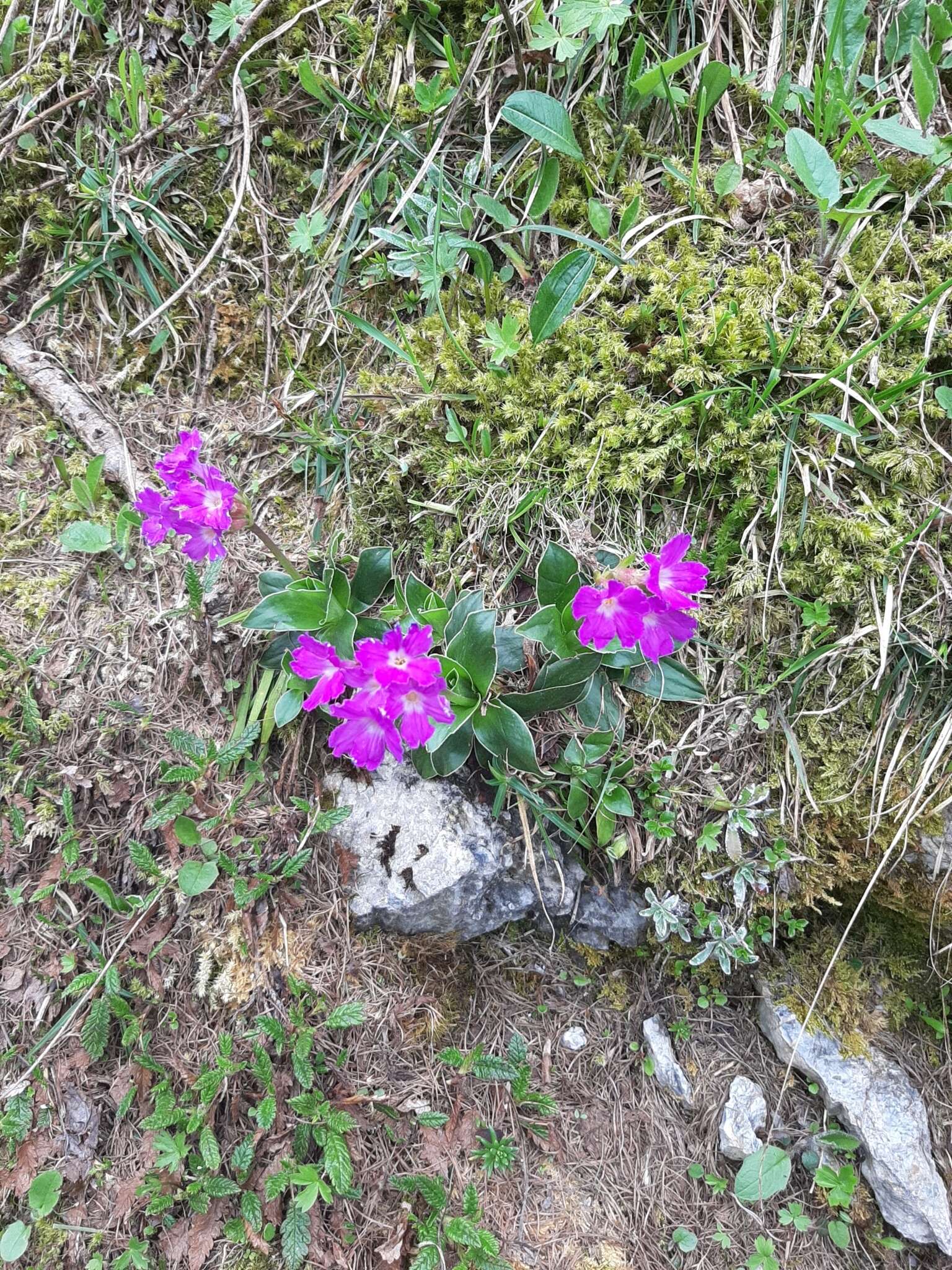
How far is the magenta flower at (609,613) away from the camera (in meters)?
1.70

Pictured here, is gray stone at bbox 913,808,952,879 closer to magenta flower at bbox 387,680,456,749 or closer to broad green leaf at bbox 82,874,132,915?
magenta flower at bbox 387,680,456,749

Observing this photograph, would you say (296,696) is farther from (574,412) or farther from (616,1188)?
(616,1188)

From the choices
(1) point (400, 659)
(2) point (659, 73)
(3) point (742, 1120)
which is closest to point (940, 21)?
(2) point (659, 73)

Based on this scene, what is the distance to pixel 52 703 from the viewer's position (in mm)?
2168

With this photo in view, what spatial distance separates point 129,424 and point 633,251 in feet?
5.45

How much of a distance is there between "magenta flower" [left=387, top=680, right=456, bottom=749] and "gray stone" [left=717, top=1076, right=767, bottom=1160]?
4.90ft

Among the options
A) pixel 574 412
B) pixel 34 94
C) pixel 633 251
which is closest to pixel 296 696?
pixel 574 412

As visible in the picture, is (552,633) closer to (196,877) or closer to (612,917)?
(612,917)

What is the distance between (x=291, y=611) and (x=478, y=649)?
0.53m

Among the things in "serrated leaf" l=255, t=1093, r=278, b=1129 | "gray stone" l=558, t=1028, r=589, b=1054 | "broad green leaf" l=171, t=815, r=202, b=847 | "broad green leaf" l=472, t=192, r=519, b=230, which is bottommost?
"gray stone" l=558, t=1028, r=589, b=1054

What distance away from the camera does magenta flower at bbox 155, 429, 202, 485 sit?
6.38ft

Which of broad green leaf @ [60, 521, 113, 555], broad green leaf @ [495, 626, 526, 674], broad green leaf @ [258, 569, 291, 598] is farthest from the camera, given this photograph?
broad green leaf @ [60, 521, 113, 555]

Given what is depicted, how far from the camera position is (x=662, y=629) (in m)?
1.75

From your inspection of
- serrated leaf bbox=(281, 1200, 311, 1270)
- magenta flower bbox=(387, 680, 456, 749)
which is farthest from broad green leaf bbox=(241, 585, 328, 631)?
serrated leaf bbox=(281, 1200, 311, 1270)
